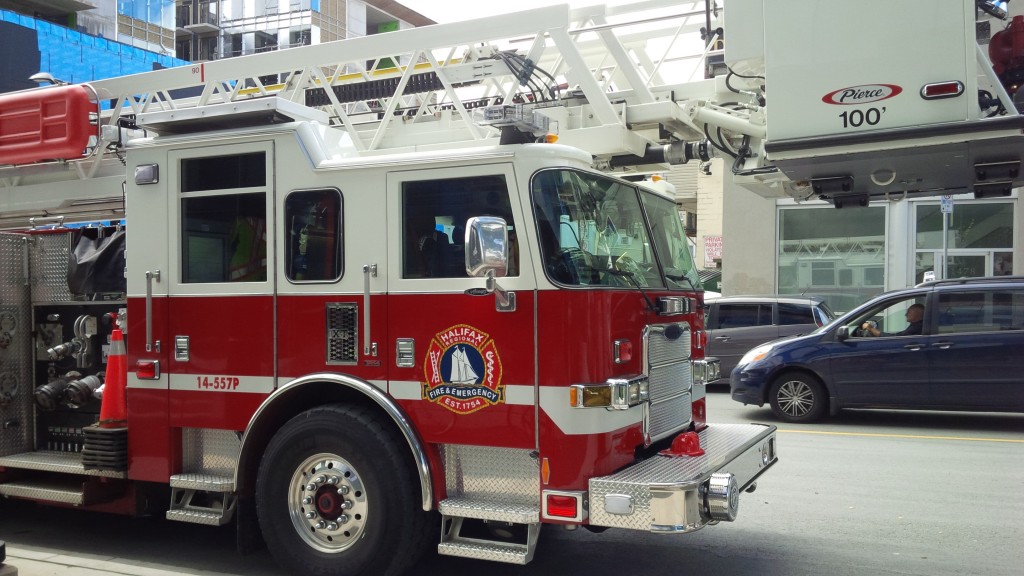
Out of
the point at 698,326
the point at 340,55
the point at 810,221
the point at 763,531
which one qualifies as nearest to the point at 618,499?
the point at 698,326

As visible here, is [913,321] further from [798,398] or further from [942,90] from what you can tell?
[942,90]

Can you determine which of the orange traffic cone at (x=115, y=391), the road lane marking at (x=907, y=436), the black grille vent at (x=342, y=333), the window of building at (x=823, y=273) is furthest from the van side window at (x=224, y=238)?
the window of building at (x=823, y=273)

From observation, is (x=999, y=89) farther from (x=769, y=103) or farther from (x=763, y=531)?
(x=763, y=531)

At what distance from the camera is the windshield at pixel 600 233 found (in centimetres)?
486

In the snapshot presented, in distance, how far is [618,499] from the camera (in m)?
4.57

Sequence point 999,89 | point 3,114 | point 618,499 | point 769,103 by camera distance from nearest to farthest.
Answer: point 618,499
point 999,89
point 769,103
point 3,114

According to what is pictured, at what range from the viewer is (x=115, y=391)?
602 centimetres

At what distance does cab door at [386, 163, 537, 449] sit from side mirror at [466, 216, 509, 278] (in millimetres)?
263

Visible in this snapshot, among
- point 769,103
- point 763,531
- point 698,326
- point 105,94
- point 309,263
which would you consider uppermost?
point 105,94

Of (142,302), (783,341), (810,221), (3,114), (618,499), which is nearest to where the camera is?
(618,499)

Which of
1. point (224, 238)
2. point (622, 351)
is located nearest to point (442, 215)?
point (622, 351)

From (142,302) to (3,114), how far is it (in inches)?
95.8

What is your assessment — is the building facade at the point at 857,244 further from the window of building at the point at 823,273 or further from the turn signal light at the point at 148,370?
the turn signal light at the point at 148,370

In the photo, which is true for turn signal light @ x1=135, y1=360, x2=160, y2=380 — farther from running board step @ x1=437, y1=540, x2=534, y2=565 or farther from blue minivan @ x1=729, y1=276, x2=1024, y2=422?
blue minivan @ x1=729, y1=276, x2=1024, y2=422
